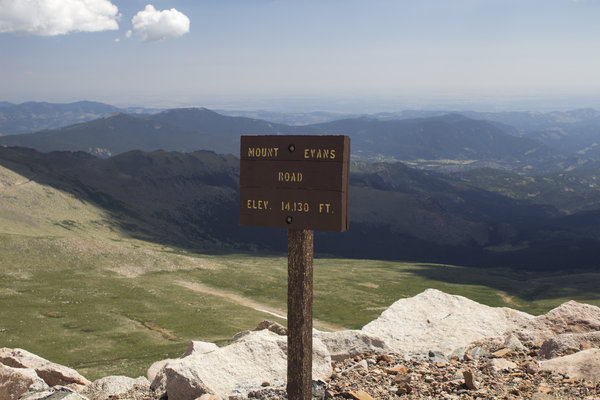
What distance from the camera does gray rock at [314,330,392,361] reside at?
23375mm

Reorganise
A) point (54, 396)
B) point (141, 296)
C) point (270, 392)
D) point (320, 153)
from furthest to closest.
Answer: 1. point (141, 296)
2. point (54, 396)
3. point (270, 392)
4. point (320, 153)

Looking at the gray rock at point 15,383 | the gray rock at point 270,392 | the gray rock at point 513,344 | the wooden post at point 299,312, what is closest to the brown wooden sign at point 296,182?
the wooden post at point 299,312

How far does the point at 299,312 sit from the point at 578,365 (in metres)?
10.5

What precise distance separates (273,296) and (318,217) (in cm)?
10429

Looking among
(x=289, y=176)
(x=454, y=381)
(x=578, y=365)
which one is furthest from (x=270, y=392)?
(x=578, y=365)

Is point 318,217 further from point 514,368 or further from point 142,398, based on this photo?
point 142,398

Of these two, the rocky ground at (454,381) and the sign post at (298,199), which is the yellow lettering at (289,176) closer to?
the sign post at (298,199)

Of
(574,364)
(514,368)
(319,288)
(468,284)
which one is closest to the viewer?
(574,364)

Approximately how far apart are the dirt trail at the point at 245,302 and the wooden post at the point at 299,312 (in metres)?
75.8

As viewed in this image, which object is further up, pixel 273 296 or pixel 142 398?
pixel 142 398

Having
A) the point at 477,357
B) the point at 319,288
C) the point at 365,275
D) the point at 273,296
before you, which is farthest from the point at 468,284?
the point at 477,357

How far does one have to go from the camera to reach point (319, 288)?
135000 millimetres

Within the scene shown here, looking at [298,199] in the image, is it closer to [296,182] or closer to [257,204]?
[296,182]

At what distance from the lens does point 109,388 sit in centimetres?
2319
